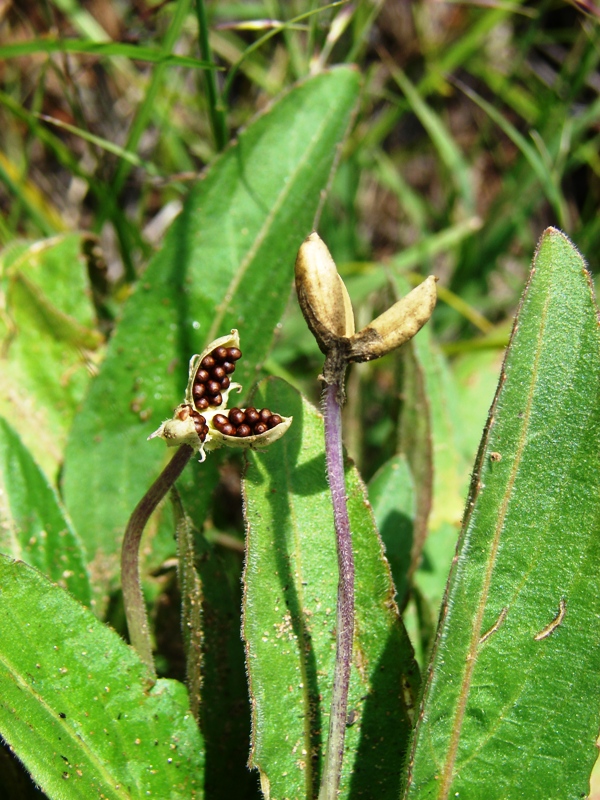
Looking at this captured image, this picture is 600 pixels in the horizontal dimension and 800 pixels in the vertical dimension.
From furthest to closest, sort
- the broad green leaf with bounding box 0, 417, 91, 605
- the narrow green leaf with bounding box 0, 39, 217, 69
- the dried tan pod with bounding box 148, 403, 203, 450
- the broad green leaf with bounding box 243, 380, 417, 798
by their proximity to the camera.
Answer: the narrow green leaf with bounding box 0, 39, 217, 69
the broad green leaf with bounding box 0, 417, 91, 605
the broad green leaf with bounding box 243, 380, 417, 798
the dried tan pod with bounding box 148, 403, 203, 450

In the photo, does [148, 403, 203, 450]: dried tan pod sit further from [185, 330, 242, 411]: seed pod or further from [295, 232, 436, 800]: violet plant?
[295, 232, 436, 800]: violet plant

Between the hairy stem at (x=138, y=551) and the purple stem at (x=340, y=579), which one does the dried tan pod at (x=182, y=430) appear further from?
the purple stem at (x=340, y=579)

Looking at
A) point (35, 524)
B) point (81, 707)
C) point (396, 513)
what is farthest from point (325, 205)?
point (81, 707)

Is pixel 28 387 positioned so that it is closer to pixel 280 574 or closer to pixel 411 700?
pixel 280 574

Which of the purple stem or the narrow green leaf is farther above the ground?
the narrow green leaf

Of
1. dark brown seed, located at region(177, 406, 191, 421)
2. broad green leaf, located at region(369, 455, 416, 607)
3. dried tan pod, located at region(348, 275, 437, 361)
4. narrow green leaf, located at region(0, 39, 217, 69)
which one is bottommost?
broad green leaf, located at region(369, 455, 416, 607)

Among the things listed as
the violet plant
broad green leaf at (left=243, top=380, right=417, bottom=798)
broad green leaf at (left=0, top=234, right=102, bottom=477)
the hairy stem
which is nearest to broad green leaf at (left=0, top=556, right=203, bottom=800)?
the hairy stem

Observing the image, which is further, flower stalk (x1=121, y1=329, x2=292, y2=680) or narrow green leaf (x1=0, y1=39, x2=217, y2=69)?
narrow green leaf (x1=0, y1=39, x2=217, y2=69)
